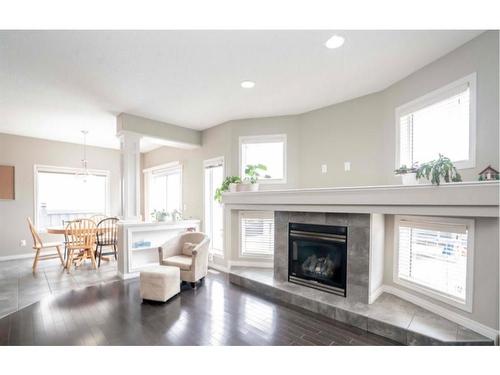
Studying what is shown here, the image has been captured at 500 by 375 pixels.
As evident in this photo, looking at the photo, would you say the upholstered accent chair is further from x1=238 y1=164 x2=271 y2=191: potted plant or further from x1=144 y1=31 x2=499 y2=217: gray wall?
x1=144 y1=31 x2=499 y2=217: gray wall

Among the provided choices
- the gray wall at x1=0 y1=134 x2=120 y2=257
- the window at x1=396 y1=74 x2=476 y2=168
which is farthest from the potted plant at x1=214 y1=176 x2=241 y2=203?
the gray wall at x1=0 y1=134 x2=120 y2=257

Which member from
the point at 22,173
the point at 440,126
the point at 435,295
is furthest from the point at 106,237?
the point at 440,126

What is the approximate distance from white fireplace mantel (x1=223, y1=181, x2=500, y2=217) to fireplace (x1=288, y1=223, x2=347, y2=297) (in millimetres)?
348

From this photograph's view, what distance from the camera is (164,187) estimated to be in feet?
21.4

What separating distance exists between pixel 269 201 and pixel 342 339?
184 centimetres

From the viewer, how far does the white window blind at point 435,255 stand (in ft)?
7.32

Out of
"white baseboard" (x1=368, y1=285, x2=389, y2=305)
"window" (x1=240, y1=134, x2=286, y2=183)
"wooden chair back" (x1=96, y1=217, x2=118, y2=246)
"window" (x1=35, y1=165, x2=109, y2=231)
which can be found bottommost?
"white baseboard" (x1=368, y1=285, x2=389, y2=305)

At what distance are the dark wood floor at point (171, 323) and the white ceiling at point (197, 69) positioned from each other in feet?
9.03

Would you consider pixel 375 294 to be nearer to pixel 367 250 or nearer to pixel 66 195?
pixel 367 250

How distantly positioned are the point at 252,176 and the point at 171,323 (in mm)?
2413

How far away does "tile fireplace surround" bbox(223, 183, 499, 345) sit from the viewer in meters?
1.95

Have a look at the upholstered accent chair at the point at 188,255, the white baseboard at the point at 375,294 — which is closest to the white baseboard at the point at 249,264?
the upholstered accent chair at the point at 188,255
